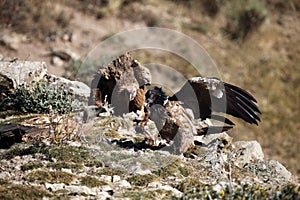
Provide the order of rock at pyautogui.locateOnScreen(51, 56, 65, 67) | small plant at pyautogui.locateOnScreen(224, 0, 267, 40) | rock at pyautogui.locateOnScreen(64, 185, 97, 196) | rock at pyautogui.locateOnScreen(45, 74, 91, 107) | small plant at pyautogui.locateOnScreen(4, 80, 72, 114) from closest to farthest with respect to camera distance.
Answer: rock at pyautogui.locateOnScreen(64, 185, 97, 196) → small plant at pyautogui.locateOnScreen(4, 80, 72, 114) → rock at pyautogui.locateOnScreen(45, 74, 91, 107) → rock at pyautogui.locateOnScreen(51, 56, 65, 67) → small plant at pyautogui.locateOnScreen(224, 0, 267, 40)

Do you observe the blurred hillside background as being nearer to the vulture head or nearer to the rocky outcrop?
the rocky outcrop

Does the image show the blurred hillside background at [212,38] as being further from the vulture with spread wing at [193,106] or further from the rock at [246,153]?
the vulture with spread wing at [193,106]

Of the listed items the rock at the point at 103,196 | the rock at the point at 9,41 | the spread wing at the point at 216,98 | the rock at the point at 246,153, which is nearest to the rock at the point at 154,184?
the rock at the point at 103,196

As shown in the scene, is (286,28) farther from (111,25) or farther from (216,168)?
(216,168)

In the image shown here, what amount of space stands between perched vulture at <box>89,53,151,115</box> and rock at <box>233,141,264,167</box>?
5.35 ft

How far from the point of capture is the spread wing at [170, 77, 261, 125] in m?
7.49

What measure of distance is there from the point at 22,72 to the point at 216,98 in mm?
3460

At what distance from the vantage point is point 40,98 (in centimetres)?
892

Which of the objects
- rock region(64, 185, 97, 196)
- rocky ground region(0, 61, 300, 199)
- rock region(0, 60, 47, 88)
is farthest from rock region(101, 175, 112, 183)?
rock region(0, 60, 47, 88)

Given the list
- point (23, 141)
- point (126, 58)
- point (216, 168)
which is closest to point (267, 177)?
point (216, 168)

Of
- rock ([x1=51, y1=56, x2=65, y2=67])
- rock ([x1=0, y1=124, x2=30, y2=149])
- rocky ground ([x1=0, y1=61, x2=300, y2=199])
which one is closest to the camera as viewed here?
rocky ground ([x1=0, y1=61, x2=300, y2=199])

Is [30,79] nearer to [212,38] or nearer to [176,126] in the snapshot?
[176,126]

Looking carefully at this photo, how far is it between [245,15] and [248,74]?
258cm

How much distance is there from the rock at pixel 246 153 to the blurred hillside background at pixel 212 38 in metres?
5.32
